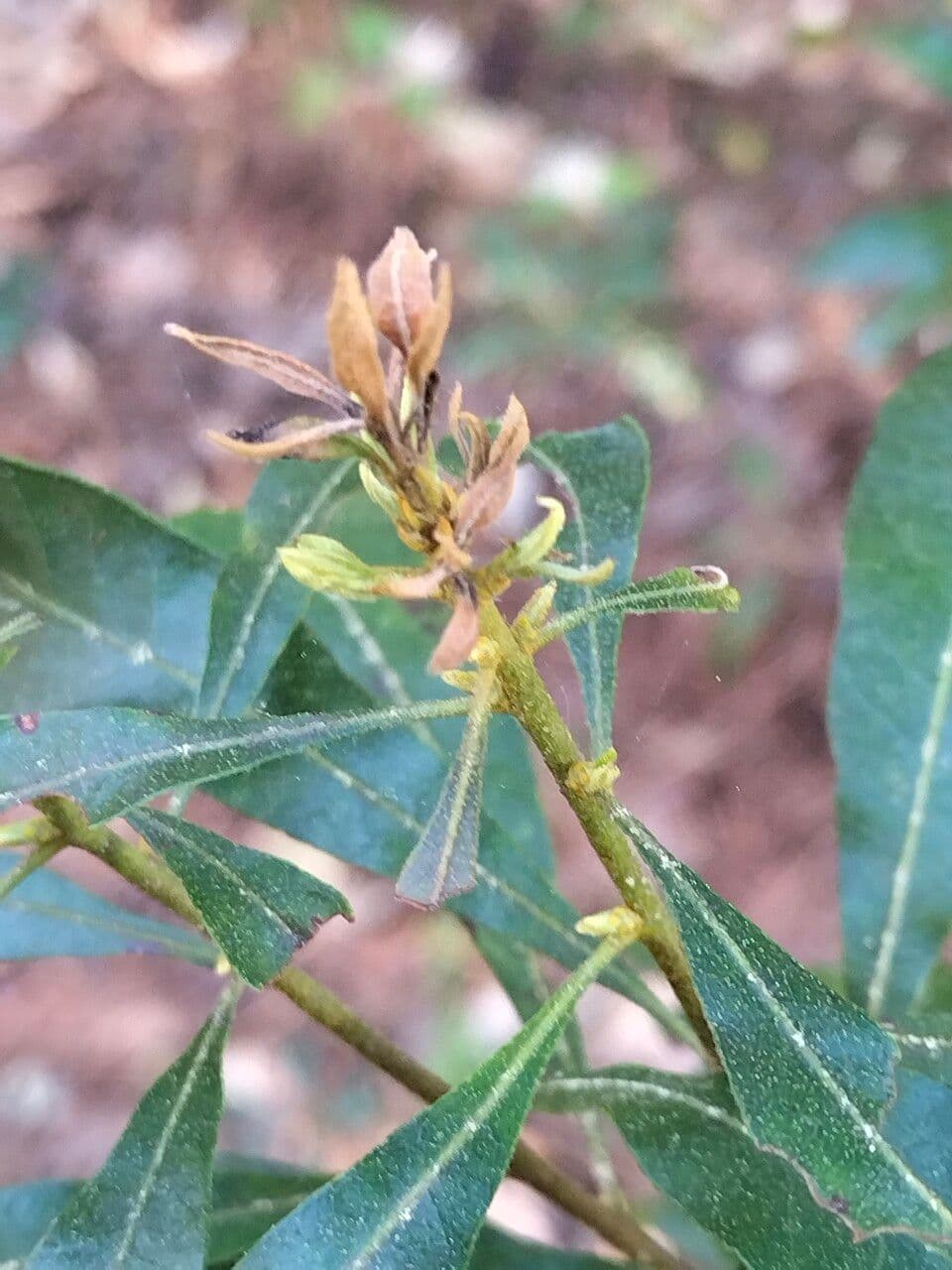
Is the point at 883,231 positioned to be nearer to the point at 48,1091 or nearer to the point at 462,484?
the point at 462,484

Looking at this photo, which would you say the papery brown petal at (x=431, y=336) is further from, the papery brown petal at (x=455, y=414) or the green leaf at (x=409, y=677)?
the green leaf at (x=409, y=677)

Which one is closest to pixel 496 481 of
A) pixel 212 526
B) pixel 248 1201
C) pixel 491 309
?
pixel 212 526

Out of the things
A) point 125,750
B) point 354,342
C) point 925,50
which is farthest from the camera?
point 925,50

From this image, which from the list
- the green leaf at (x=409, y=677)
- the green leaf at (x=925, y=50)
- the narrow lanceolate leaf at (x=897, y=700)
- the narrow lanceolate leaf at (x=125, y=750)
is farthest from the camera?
the green leaf at (x=925, y=50)

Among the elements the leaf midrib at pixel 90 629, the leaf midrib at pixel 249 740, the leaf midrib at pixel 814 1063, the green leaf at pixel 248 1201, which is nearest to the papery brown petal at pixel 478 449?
the leaf midrib at pixel 249 740

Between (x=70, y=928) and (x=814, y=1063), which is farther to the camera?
(x=70, y=928)

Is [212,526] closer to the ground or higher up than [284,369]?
closer to the ground

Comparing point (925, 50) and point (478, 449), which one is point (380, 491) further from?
point (925, 50)
